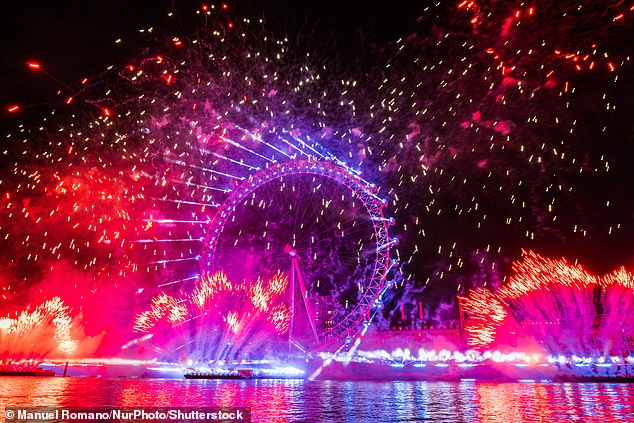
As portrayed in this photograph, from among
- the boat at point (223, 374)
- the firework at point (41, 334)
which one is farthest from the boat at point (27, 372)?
the boat at point (223, 374)

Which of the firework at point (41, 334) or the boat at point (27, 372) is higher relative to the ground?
the firework at point (41, 334)

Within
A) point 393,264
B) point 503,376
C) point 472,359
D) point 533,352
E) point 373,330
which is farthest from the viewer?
point 373,330

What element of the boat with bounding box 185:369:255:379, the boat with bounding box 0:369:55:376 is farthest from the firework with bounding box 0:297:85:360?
the boat with bounding box 185:369:255:379

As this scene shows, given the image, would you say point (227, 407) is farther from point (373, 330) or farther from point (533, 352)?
point (373, 330)

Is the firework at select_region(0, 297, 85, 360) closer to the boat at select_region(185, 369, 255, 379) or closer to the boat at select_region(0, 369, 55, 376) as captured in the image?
the boat at select_region(0, 369, 55, 376)

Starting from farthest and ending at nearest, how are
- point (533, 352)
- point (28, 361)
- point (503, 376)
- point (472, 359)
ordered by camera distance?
1. point (28, 361)
2. point (472, 359)
3. point (533, 352)
4. point (503, 376)

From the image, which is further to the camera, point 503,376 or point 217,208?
point 217,208

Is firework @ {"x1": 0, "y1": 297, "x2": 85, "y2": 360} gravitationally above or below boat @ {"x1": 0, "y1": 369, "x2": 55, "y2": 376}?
above

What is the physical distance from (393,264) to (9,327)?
108ft

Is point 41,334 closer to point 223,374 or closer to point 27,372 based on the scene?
point 27,372

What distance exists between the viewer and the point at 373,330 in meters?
39.6

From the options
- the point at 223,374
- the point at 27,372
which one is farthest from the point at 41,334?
the point at 223,374

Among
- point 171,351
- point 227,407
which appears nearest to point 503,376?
point 227,407

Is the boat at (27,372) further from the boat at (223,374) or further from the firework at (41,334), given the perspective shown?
the boat at (223,374)
